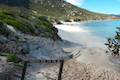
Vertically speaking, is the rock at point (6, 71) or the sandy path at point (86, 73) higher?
the rock at point (6, 71)

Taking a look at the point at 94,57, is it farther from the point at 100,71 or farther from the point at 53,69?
the point at 53,69

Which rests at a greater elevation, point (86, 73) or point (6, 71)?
point (6, 71)

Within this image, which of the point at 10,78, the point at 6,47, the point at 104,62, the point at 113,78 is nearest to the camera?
the point at 10,78

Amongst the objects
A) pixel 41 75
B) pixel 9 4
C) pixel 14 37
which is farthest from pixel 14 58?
pixel 9 4

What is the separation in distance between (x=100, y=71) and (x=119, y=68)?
470 centimetres

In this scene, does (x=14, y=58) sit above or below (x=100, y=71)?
above

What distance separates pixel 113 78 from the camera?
100 feet

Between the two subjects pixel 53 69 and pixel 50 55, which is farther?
pixel 50 55

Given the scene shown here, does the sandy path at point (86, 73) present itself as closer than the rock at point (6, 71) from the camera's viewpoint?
No

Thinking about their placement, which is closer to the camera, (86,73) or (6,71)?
(6,71)

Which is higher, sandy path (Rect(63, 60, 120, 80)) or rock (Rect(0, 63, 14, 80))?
rock (Rect(0, 63, 14, 80))

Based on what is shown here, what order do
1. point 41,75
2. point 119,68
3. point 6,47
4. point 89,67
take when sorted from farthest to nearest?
point 119,68
point 89,67
point 6,47
point 41,75

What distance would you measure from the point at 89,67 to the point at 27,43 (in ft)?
35.7

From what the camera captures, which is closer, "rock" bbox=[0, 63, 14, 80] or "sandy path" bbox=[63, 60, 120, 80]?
"rock" bbox=[0, 63, 14, 80]
